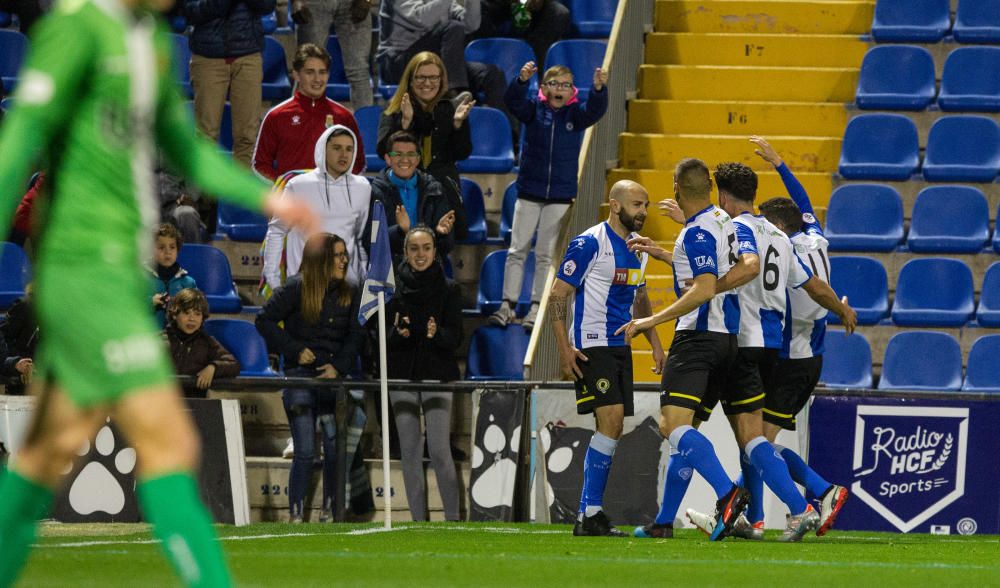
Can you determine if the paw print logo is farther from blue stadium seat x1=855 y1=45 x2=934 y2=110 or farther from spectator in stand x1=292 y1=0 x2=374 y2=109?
blue stadium seat x1=855 y1=45 x2=934 y2=110

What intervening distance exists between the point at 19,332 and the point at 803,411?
18.5ft

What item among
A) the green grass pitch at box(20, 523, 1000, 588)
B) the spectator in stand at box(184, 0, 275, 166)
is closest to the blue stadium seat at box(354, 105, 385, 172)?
the spectator in stand at box(184, 0, 275, 166)

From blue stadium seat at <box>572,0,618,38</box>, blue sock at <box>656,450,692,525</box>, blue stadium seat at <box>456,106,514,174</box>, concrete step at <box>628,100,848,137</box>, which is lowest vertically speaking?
blue sock at <box>656,450,692,525</box>

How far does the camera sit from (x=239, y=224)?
13.8 m

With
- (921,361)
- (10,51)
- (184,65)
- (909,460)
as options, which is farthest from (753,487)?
(10,51)

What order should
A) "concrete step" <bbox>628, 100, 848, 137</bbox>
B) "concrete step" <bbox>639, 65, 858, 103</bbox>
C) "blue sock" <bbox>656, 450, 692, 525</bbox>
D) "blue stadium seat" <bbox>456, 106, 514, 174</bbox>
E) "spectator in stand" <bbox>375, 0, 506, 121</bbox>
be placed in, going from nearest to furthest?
"blue sock" <bbox>656, 450, 692, 525</bbox> < "spectator in stand" <bbox>375, 0, 506, 121</bbox> < "blue stadium seat" <bbox>456, 106, 514, 174</bbox> < "concrete step" <bbox>628, 100, 848, 137</bbox> < "concrete step" <bbox>639, 65, 858, 103</bbox>

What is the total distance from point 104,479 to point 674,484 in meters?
3.85

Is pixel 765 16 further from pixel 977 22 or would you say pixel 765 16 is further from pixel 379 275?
pixel 379 275

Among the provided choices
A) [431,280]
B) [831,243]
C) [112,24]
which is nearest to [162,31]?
[112,24]

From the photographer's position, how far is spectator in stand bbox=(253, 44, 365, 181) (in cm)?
1262

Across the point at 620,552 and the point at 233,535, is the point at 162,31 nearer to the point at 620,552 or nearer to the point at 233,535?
the point at 620,552

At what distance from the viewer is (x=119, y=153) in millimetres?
4008

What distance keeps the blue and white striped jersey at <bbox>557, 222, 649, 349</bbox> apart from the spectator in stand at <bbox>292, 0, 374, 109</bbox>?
16.8ft

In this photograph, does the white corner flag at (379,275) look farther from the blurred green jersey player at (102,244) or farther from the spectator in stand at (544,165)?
the blurred green jersey player at (102,244)
